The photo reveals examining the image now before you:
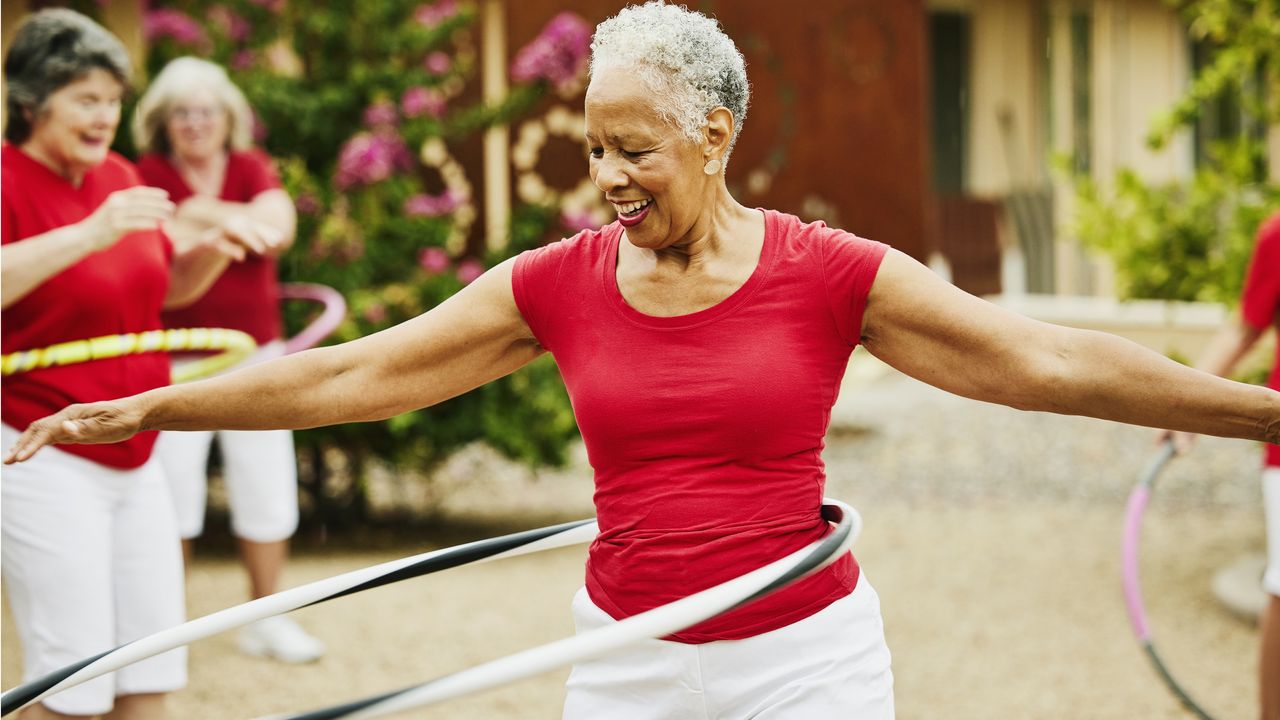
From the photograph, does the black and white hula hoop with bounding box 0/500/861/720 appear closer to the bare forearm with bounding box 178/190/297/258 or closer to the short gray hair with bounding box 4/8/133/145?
the short gray hair with bounding box 4/8/133/145

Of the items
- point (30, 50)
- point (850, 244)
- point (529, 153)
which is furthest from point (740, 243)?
point (529, 153)

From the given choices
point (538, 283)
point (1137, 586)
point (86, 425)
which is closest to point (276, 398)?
point (86, 425)

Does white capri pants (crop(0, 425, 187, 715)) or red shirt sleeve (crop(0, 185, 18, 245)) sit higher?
red shirt sleeve (crop(0, 185, 18, 245))

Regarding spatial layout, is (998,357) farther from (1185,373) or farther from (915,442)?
(915,442)

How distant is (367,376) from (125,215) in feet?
2.83

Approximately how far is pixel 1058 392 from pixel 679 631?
76cm

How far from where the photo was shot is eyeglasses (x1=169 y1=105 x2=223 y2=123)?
5.36 meters

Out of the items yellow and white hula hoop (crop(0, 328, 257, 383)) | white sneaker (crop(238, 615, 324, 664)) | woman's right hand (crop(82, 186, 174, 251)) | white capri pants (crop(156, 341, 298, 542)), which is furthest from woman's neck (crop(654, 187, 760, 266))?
white sneaker (crop(238, 615, 324, 664))

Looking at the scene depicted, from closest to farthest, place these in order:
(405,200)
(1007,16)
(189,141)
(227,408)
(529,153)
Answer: (227,408) < (189,141) < (405,200) < (529,153) < (1007,16)

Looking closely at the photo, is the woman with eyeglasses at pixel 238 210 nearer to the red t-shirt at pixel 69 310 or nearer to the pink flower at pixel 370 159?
the pink flower at pixel 370 159

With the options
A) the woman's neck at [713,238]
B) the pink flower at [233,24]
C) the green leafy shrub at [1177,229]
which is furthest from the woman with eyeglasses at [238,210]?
the green leafy shrub at [1177,229]

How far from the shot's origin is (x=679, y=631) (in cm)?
245

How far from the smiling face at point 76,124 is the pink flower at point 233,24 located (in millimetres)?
4255

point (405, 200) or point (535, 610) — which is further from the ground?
point (405, 200)
